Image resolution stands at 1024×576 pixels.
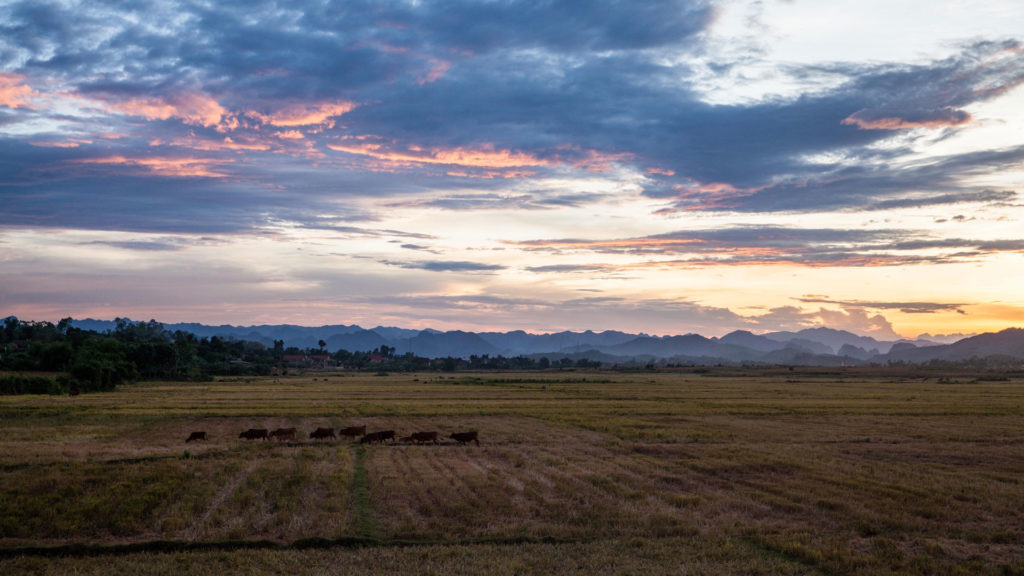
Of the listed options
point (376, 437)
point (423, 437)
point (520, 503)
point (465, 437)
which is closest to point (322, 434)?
point (376, 437)

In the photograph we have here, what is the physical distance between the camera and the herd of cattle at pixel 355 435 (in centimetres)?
3362

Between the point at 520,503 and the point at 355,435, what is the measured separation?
18.9 m

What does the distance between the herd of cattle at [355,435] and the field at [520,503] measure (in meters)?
1.05

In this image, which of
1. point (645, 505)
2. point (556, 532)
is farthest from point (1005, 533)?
point (556, 532)

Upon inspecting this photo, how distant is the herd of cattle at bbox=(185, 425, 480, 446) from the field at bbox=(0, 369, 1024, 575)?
41.2 inches

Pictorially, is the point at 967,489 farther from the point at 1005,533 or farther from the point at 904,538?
the point at 904,538

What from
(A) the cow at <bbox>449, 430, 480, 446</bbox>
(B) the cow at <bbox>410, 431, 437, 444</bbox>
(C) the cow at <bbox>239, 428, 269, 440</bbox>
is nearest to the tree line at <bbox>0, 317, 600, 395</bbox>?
(C) the cow at <bbox>239, 428, 269, 440</bbox>

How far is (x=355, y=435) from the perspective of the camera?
3628 centimetres

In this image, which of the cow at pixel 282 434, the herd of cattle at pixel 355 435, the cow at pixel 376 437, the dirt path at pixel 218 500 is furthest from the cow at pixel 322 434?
the dirt path at pixel 218 500

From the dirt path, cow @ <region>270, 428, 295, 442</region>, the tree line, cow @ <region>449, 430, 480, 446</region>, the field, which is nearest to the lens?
the field

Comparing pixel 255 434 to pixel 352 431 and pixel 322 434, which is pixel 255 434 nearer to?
pixel 322 434

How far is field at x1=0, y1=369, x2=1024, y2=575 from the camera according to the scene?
14727mm

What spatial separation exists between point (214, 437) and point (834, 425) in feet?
122

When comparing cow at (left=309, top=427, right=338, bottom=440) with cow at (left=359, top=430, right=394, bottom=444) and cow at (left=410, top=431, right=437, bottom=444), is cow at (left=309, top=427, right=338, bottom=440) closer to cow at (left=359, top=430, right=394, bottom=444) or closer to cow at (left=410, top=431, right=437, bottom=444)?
cow at (left=359, top=430, right=394, bottom=444)
